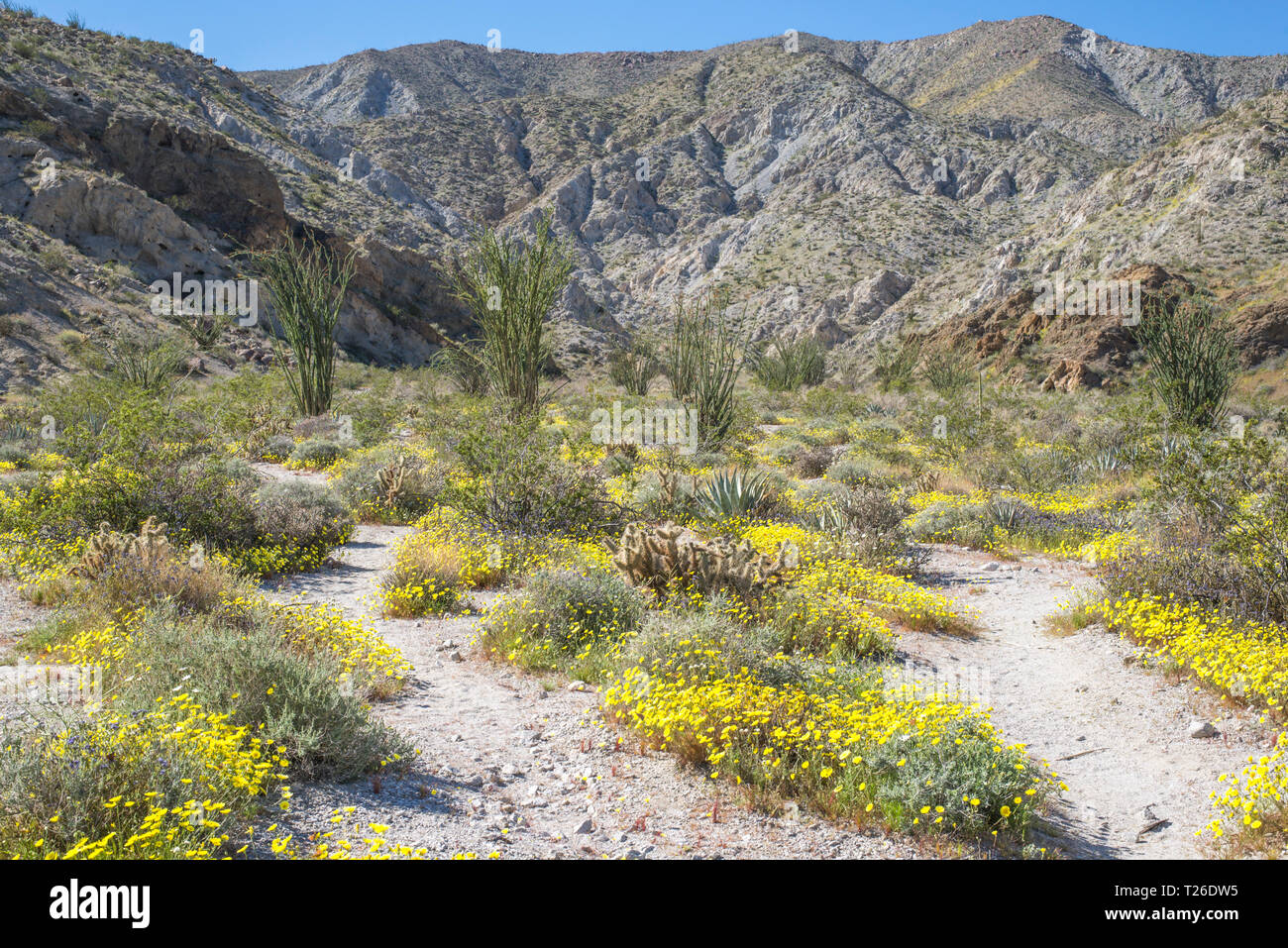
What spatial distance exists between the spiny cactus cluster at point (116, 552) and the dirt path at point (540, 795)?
231 centimetres

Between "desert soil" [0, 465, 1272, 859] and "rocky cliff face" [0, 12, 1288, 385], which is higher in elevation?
"rocky cliff face" [0, 12, 1288, 385]

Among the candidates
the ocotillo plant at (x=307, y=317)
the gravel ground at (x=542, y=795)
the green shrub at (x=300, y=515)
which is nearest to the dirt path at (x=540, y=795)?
the gravel ground at (x=542, y=795)

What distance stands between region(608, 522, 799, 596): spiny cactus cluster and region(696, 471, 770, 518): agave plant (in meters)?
2.20


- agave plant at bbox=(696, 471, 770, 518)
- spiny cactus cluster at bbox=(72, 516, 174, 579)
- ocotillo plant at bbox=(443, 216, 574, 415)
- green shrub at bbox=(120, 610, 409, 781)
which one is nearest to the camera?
green shrub at bbox=(120, 610, 409, 781)

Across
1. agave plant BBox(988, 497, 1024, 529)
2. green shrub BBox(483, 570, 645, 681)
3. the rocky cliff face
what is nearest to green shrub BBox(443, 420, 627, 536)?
green shrub BBox(483, 570, 645, 681)

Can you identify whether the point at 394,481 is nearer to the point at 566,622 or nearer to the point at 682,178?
the point at 566,622

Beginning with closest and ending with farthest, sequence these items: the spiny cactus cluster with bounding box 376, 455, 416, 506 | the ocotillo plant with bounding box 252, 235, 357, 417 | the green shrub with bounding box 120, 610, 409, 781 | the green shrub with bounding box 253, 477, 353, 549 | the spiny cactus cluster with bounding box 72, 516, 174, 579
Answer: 1. the green shrub with bounding box 120, 610, 409, 781
2. the spiny cactus cluster with bounding box 72, 516, 174, 579
3. the green shrub with bounding box 253, 477, 353, 549
4. the spiny cactus cluster with bounding box 376, 455, 416, 506
5. the ocotillo plant with bounding box 252, 235, 357, 417

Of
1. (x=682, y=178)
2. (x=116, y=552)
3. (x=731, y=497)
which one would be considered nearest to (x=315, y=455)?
(x=116, y=552)

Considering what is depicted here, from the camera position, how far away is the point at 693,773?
350 cm

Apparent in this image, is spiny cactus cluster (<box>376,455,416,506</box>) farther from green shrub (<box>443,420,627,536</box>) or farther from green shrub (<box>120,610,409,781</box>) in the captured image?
green shrub (<box>120,610,409,781</box>)

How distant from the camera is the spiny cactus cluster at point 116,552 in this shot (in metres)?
5.43

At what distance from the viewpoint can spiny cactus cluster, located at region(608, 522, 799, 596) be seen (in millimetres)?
5816

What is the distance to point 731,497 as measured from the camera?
8602mm
